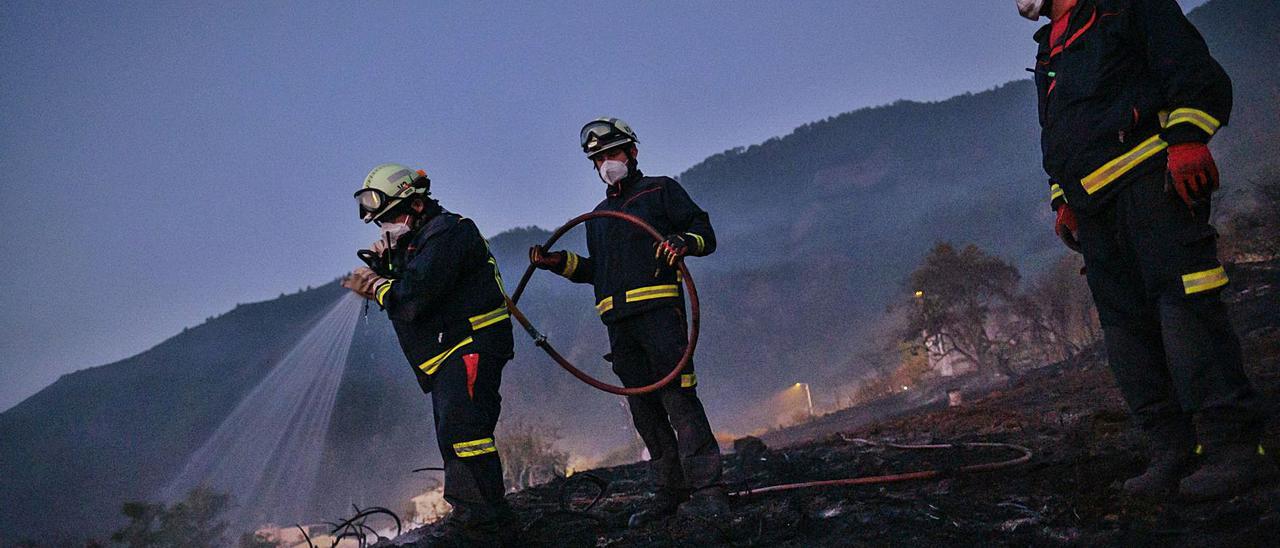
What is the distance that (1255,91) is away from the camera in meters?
86.1

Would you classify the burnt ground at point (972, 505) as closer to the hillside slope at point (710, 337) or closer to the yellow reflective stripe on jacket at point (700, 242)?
the yellow reflective stripe on jacket at point (700, 242)

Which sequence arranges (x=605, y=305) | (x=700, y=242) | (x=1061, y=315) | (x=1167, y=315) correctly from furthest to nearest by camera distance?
(x=1061, y=315) < (x=605, y=305) < (x=700, y=242) < (x=1167, y=315)

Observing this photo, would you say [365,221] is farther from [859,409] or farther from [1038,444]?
[859,409]

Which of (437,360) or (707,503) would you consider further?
(707,503)

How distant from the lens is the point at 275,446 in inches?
3172

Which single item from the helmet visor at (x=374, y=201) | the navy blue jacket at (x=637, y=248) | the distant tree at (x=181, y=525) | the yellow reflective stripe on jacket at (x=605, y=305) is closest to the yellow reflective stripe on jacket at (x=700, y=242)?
the navy blue jacket at (x=637, y=248)

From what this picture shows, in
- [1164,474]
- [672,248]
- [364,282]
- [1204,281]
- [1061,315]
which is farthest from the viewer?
[1061,315]

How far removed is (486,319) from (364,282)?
81 centimetres

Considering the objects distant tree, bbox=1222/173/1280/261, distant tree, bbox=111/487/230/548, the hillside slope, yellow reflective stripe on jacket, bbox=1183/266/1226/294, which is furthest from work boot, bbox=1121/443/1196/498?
the hillside slope

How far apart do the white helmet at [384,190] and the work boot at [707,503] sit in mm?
2647

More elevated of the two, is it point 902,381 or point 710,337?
point 710,337

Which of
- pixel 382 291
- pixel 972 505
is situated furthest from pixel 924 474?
pixel 382 291

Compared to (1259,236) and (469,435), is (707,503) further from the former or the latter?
(1259,236)

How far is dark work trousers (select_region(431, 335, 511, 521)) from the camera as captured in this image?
4.32 m
